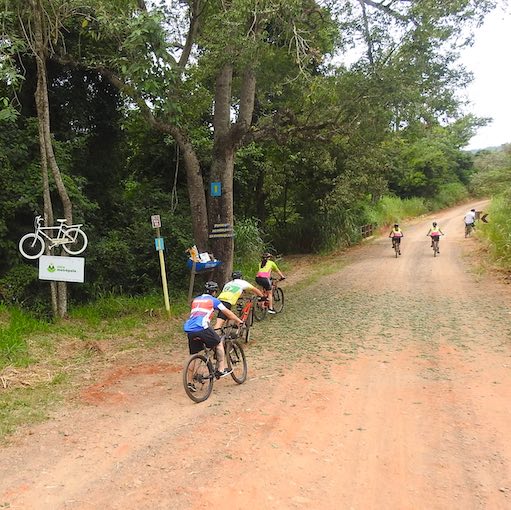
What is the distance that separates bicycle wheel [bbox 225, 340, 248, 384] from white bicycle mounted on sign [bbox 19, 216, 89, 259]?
4.28 m

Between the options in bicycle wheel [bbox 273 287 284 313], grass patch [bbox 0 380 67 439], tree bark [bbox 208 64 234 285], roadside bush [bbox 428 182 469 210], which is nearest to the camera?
grass patch [bbox 0 380 67 439]

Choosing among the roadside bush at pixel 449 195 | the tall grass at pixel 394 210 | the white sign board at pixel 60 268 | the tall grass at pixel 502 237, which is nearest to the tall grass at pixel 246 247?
the white sign board at pixel 60 268

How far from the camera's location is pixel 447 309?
10.9 m

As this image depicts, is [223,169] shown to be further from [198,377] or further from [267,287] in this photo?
[198,377]

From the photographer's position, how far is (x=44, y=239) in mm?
9734

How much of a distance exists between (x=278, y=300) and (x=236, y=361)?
481 cm

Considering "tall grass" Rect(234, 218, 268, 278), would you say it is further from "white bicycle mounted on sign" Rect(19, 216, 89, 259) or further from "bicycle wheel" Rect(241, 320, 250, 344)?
"bicycle wheel" Rect(241, 320, 250, 344)

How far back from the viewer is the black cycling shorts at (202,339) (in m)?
6.18

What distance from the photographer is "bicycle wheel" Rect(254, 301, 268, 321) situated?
35.3 ft

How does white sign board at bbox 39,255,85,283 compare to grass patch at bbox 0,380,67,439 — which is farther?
white sign board at bbox 39,255,85,283

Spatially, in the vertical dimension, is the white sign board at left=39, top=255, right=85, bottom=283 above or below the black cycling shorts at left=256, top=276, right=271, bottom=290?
above

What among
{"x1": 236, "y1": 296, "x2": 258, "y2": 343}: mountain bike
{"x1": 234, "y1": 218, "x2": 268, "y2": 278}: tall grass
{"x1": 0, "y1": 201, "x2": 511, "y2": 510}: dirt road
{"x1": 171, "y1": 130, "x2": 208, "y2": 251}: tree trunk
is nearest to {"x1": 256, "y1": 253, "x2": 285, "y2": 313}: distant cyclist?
{"x1": 236, "y1": 296, "x2": 258, "y2": 343}: mountain bike

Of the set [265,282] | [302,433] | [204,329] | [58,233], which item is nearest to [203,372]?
[204,329]

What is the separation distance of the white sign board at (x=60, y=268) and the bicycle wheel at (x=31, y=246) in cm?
26
